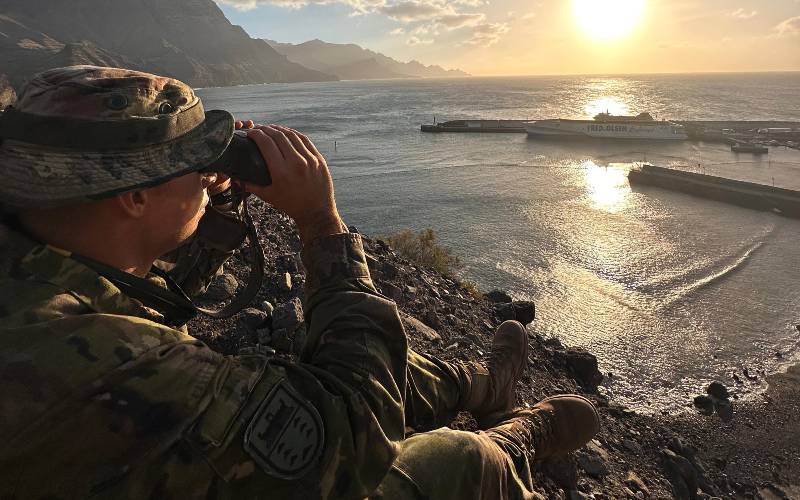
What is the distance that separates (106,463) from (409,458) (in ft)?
3.16

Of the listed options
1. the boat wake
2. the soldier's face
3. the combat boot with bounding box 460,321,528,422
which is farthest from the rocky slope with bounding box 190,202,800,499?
the boat wake

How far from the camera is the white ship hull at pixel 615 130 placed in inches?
1763

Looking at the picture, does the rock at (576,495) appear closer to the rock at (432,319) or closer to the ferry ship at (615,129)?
the rock at (432,319)

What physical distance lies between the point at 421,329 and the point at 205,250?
327 centimetres

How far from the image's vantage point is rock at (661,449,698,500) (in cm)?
443

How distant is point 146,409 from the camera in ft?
3.37

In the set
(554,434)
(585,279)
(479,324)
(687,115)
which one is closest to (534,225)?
(585,279)

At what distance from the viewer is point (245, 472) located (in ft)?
3.62

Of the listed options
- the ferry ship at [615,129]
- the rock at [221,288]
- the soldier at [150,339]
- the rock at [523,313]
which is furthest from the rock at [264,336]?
the ferry ship at [615,129]

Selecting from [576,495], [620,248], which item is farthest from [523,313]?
[620,248]

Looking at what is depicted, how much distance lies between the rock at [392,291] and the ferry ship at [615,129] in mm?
44900

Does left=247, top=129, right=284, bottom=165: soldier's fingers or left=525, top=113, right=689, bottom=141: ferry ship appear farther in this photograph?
left=525, top=113, right=689, bottom=141: ferry ship

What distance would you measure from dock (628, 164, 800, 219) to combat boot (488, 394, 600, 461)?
75.2 ft

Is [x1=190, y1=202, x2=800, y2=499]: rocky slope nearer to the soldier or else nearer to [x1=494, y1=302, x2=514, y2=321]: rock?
[x1=494, y1=302, x2=514, y2=321]: rock
